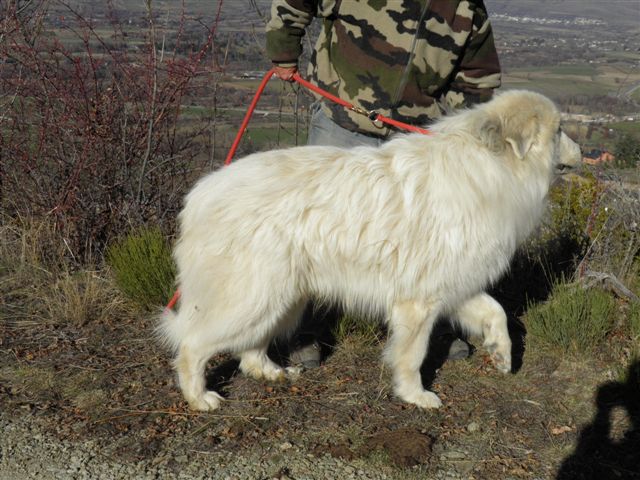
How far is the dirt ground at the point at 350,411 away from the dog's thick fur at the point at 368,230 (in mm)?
236

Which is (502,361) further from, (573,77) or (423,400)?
(573,77)

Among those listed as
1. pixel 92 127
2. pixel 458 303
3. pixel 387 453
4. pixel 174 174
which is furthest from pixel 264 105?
pixel 387 453

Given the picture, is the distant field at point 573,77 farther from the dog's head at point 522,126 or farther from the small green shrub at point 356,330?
the small green shrub at point 356,330

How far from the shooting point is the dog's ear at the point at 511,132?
3451 millimetres

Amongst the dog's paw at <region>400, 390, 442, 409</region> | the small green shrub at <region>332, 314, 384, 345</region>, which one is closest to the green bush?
the small green shrub at <region>332, 314, 384, 345</region>

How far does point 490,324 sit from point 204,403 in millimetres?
1718

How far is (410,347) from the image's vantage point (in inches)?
142

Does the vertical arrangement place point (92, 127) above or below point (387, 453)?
above

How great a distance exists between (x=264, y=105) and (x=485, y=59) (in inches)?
131

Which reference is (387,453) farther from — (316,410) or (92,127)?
(92,127)

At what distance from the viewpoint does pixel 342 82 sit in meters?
4.13

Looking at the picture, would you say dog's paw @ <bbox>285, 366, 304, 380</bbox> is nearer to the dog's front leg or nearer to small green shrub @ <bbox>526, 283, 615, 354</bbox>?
the dog's front leg

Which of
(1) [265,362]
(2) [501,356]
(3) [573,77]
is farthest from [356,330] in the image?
(3) [573,77]

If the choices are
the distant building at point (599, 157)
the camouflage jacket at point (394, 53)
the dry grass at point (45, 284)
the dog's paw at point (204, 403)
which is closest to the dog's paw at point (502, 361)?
the camouflage jacket at point (394, 53)
